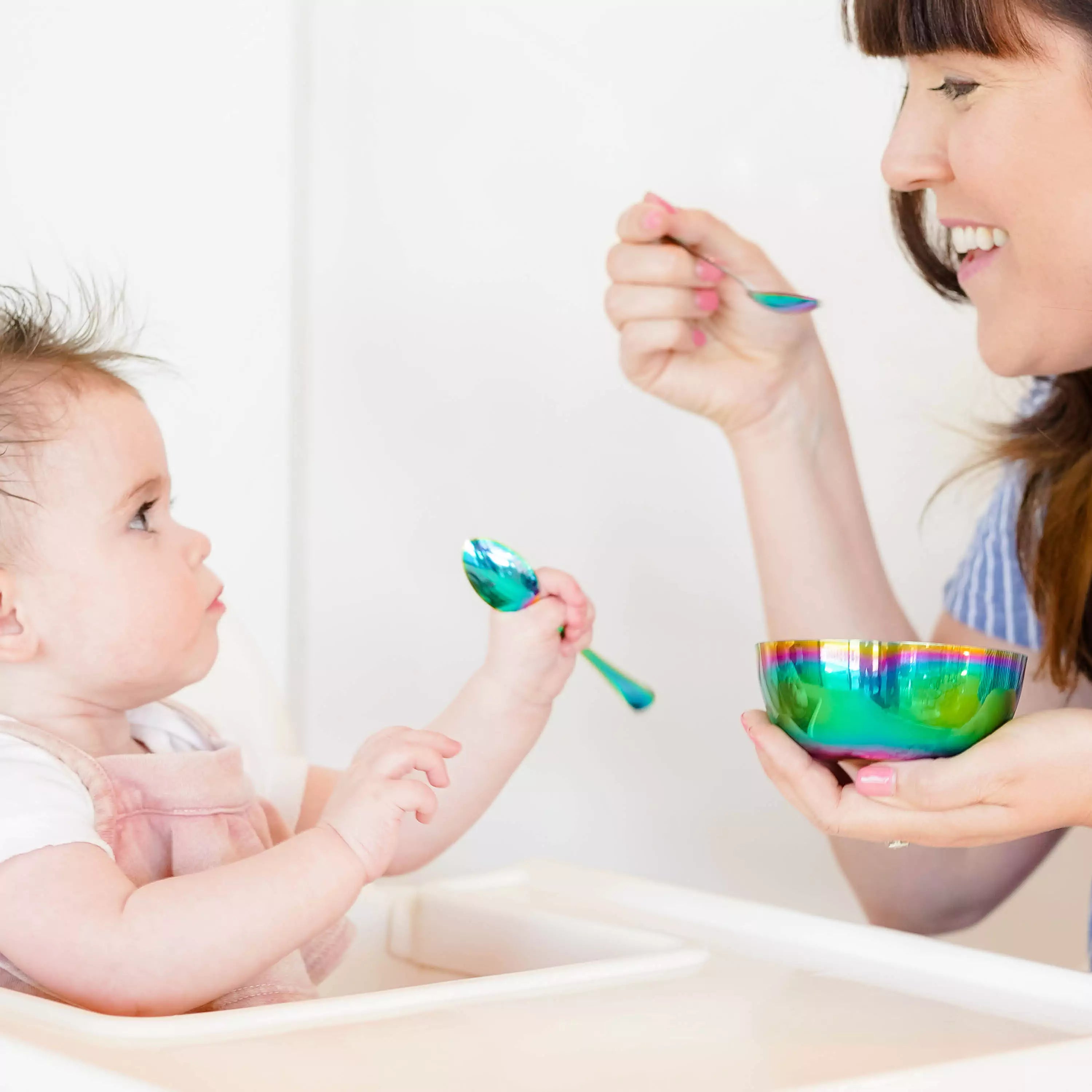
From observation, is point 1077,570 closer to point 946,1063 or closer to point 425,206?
point 946,1063

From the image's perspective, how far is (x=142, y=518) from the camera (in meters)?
0.88

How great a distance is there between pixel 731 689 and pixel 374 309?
681mm

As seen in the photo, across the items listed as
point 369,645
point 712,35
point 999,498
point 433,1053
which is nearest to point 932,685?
point 433,1053

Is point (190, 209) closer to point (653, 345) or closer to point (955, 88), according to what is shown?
point (653, 345)

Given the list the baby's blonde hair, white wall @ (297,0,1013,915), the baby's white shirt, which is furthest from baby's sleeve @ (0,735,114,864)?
white wall @ (297,0,1013,915)

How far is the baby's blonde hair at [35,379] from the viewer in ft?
2.66

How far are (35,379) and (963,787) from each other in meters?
0.57

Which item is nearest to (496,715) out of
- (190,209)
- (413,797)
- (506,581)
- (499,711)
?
(499,711)

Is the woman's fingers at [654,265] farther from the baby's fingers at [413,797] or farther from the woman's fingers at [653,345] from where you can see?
the baby's fingers at [413,797]

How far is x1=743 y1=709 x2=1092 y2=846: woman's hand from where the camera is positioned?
752 mm

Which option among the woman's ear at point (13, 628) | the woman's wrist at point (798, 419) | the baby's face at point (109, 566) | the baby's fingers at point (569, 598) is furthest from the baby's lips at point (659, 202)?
the woman's ear at point (13, 628)

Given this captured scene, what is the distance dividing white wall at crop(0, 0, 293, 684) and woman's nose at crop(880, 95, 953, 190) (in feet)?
2.66

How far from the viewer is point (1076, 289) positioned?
3.21 ft

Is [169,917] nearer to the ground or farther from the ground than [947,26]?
nearer to the ground
